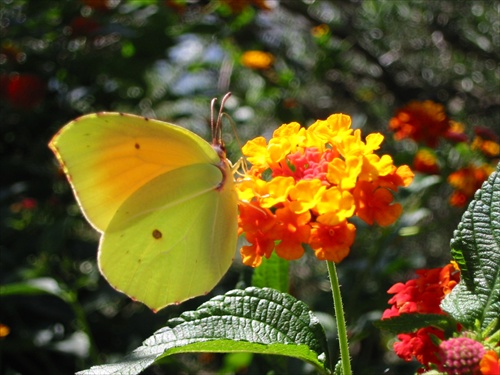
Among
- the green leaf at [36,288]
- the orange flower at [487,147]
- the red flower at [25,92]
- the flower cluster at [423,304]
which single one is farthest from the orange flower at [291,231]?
the red flower at [25,92]

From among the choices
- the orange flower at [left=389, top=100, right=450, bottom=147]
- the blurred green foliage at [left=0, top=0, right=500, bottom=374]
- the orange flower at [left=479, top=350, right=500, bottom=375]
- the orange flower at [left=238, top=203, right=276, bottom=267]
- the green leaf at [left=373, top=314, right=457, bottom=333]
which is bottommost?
the blurred green foliage at [left=0, top=0, right=500, bottom=374]

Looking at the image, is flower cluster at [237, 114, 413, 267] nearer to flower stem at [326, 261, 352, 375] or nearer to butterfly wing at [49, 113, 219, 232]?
flower stem at [326, 261, 352, 375]

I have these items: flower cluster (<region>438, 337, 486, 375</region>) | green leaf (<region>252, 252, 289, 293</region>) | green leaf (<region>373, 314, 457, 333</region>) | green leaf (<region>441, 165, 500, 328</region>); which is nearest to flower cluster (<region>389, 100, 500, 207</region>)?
green leaf (<region>252, 252, 289, 293</region>)

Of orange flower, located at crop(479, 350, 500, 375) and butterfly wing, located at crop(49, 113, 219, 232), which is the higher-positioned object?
orange flower, located at crop(479, 350, 500, 375)

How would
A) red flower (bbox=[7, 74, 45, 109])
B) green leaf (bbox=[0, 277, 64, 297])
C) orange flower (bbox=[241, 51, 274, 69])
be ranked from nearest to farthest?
green leaf (bbox=[0, 277, 64, 297]), red flower (bbox=[7, 74, 45, 109]), orange flower (bbox=[241, 51, 274, 69])

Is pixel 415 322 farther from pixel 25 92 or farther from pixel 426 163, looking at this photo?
pixel 25 92

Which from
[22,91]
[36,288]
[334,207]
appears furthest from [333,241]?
[22,91]

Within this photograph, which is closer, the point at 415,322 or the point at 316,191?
the point at 415,322
